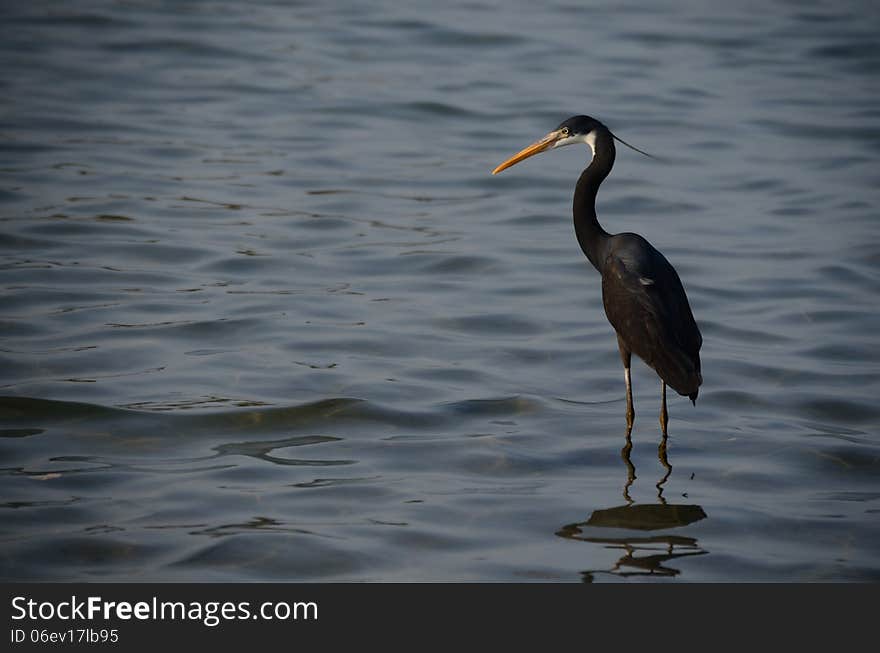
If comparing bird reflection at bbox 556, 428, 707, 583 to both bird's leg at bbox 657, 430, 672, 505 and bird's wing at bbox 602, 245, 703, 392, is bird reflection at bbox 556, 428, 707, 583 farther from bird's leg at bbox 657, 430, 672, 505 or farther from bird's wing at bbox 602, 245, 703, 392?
bird's wing at bbox 602, 245, 703, 392

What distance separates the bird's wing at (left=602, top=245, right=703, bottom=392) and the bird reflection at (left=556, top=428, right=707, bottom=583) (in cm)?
72

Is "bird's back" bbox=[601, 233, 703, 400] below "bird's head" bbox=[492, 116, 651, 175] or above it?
below

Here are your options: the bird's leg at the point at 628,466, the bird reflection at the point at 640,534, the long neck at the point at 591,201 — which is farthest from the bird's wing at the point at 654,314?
the bird reflection at the point at 640,534

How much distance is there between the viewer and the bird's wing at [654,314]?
7.51m

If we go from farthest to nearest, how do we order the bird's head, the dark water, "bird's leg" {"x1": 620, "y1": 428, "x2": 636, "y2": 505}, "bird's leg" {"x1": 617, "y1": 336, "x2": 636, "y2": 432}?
the bird's head → "bird's leg" {"x1": 617, "y1": 336, "x2": 636, "y2": 432} → "bird's leg" {"x1": 620, "y1": 428, "x2": 636, "y2": 505} → the dark water

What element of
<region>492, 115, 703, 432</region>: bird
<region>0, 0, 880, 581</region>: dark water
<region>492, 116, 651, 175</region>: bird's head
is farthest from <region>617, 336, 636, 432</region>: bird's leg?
<region>492, 116, 651, 175</region>: bird's head

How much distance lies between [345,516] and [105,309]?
3.85m

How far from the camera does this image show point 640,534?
661 cm

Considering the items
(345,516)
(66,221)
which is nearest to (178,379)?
(345,516)

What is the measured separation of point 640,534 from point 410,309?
12.8 feet

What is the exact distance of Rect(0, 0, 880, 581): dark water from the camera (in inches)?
262
